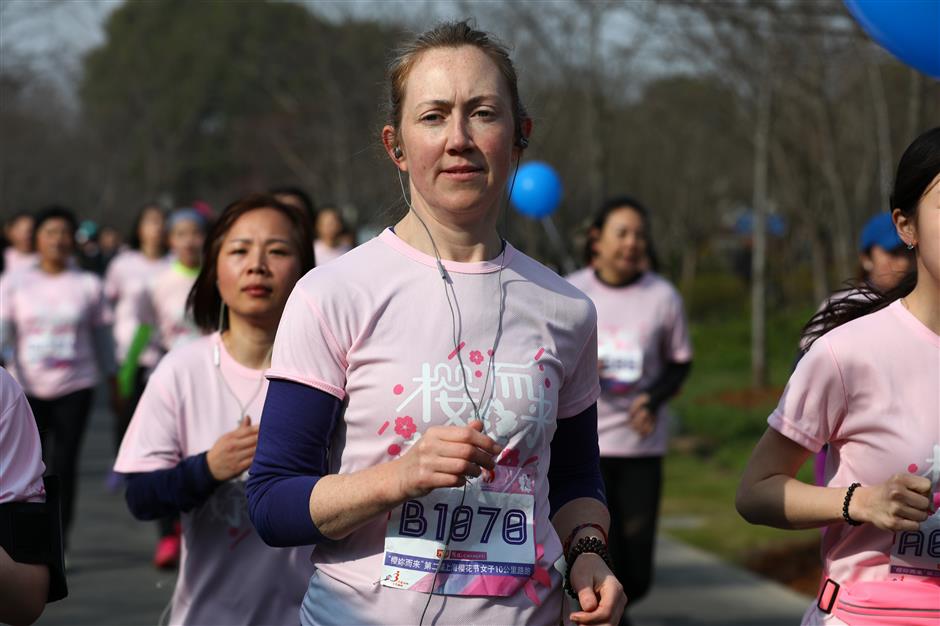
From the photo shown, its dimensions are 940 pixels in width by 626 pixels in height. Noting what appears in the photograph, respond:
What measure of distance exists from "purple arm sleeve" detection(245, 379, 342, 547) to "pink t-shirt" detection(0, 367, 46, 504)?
0.44 meters

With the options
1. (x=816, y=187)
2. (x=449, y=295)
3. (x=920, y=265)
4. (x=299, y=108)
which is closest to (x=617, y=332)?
(x=920, y=265)

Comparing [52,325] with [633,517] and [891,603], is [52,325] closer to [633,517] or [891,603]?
Result: [633,517]

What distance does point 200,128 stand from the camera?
42.9 metres

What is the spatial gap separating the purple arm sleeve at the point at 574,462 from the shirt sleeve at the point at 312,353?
0.54 metres

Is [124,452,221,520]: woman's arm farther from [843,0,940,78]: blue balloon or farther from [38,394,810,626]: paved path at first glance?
[38,394,810,626]: paved path

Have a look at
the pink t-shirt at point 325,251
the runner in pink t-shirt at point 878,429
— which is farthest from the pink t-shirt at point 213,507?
the pink t-shirt at point 325,251

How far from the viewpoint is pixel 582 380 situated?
3.02 m

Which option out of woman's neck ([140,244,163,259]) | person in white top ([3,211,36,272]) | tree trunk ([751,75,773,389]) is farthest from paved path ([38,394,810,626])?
tree trunk ([751,75,773,389])

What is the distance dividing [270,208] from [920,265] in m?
1.93

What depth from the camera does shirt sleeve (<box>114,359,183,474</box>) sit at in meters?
4.09

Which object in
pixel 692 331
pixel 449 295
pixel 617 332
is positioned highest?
pixel 449 295

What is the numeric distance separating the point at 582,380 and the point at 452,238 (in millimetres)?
421

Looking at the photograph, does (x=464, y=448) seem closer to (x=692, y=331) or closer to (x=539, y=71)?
(x=539, y=71)

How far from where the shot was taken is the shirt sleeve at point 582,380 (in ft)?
9.76
